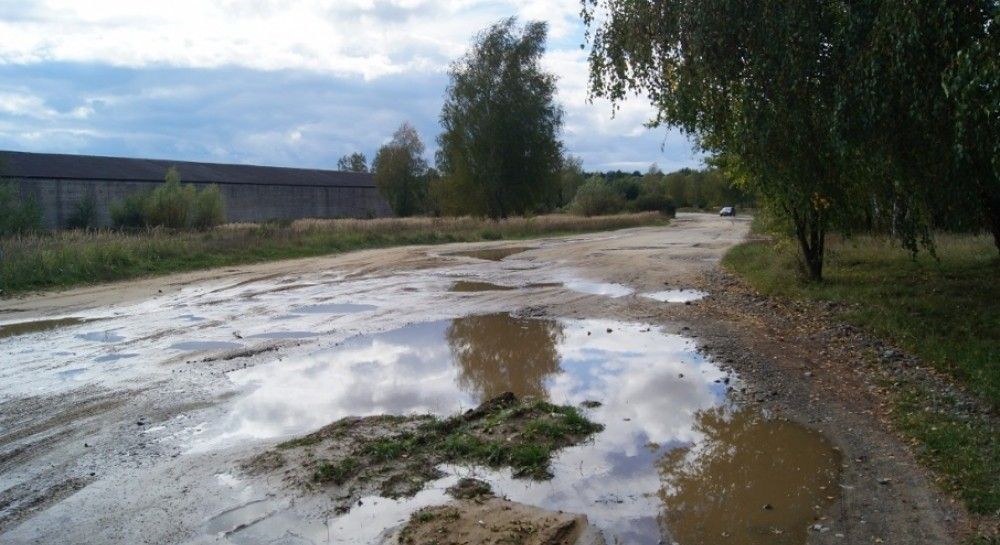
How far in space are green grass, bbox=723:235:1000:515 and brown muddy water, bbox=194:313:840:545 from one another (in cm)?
96

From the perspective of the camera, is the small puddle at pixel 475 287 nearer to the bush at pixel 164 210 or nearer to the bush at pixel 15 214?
the bush at pixel 15 214

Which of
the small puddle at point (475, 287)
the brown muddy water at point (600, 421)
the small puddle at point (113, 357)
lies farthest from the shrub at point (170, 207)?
the brown muddy water at point (600, 421)

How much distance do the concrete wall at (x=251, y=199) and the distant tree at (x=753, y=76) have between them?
38.4 meters

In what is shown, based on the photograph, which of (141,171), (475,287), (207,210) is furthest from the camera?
(141,171)

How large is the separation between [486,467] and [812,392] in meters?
4.19

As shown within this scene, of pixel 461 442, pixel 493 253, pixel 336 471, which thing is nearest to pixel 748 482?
pixel 461 442

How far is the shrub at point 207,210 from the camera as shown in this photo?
4172cm

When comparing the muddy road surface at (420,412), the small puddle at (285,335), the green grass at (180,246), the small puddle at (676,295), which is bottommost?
the muddy road surface at (420,412)

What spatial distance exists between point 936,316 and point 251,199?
5688 centimetres

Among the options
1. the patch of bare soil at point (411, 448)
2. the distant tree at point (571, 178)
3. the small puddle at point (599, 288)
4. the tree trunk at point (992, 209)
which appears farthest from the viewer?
the distant tree at point (571, 178)

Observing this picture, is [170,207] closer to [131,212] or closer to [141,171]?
[131,212]

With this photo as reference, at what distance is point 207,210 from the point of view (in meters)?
42.4

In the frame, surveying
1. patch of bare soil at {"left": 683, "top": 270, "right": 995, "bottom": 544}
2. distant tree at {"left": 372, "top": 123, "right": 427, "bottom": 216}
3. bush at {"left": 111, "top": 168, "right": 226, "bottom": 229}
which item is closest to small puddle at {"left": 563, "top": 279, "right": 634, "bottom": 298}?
patch of bare soil at {"left": 683, "top": 270, "right": 995, "bottom": 544}

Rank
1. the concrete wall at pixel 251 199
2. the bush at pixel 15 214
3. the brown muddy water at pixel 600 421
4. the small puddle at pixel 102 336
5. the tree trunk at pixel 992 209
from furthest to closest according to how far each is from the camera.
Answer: the concrete wall at pixel 251 199 < the bush at pixel 15 214 < the small puddle at pixel 102 336 < the tree trunk at pixel 992 209 < the brown muddy water at pixel 600 421
